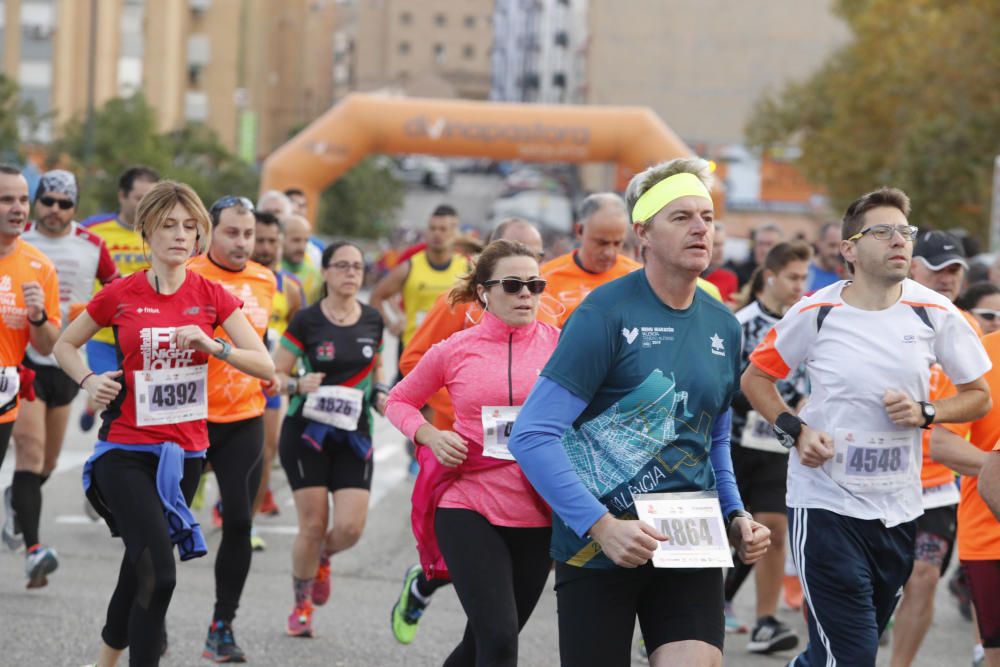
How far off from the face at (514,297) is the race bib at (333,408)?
2.24m

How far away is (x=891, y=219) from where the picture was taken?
534cm

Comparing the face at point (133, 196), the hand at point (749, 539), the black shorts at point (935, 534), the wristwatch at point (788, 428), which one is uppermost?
the face at point (133, 196)

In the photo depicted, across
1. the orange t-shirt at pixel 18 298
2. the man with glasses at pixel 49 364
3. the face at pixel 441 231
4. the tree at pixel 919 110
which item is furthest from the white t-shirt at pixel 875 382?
the tree at pixel 919 110

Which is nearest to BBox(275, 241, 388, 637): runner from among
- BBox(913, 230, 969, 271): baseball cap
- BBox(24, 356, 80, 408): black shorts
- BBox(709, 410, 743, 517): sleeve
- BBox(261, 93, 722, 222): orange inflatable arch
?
BBox(24, 356, 80, 408): black shorts

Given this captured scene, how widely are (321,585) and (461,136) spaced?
18865 mm

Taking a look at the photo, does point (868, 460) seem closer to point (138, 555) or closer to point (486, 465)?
point (486, 465)

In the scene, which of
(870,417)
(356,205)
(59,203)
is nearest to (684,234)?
(870,417)

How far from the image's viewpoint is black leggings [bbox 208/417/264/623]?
6.93 meters

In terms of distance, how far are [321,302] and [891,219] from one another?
3.60m

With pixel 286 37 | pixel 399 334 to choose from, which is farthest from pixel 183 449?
pixel 286 37

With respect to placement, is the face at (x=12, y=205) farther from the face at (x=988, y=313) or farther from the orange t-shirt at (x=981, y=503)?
the face at (x=988, y=313)

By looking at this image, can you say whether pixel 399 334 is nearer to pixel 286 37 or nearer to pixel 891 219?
pixel 891 219

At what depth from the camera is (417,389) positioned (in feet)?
18.8

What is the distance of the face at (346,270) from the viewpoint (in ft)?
26.1
